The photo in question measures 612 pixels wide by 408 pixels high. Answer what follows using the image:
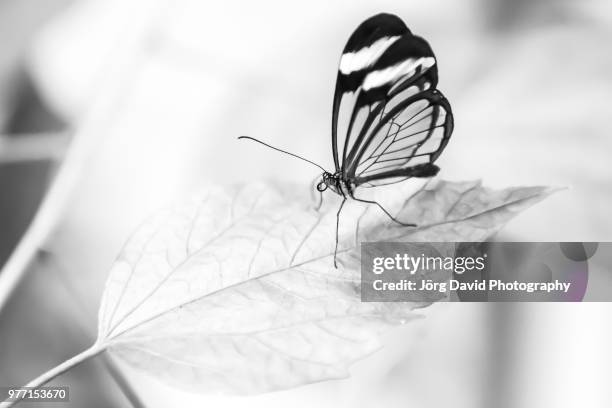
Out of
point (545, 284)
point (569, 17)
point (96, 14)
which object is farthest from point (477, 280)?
point (96, 14)

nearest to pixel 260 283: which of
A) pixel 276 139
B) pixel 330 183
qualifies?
pixel 330 183

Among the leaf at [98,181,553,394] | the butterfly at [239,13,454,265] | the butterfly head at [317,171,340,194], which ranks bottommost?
the leaf at [98,181,553,394]

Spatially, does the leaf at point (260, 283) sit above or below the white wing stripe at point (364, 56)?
below

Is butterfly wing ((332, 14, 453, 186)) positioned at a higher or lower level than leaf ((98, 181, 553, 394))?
higher

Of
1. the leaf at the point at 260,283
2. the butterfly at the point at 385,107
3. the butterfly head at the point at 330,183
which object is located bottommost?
the leaf at the point at 260,283
